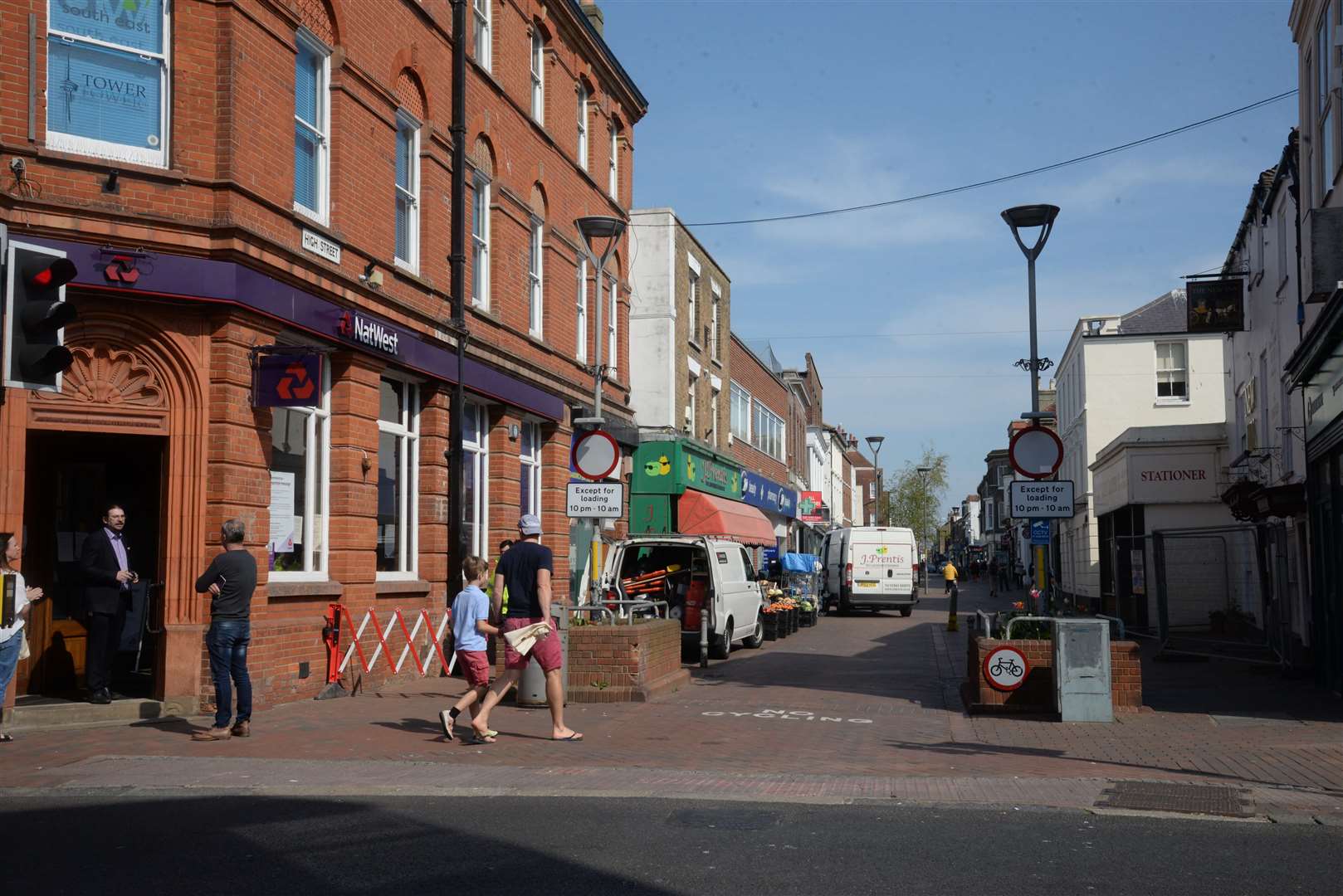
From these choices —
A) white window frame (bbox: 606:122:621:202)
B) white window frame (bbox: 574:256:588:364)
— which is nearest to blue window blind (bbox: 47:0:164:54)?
white window frame (bbox: 574:256:588:364)

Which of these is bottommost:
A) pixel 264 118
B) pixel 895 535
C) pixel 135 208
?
pixel 895 535

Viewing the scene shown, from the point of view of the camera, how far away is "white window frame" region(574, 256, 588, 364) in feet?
84.7

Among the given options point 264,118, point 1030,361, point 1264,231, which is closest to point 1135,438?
point 1264,231

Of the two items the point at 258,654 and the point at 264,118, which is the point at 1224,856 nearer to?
the point at 258,654

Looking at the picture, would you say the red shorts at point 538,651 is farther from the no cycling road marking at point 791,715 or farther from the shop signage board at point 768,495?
the shop signage board at point 768,495

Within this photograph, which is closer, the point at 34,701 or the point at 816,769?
the point at 816,769

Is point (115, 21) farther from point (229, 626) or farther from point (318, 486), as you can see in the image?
point (229, 626)

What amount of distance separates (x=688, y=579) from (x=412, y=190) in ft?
24.6

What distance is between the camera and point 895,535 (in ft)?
120

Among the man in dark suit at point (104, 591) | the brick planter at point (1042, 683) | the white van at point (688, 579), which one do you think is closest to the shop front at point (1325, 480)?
the brick planter at point (1042, 683)

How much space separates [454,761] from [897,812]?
3655mm

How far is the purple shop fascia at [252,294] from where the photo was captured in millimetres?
12375

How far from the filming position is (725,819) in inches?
314

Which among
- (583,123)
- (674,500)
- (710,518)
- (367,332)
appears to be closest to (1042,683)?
(367,332)
